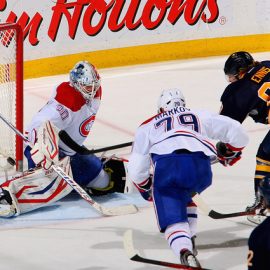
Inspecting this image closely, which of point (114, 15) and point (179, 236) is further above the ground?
point (114, 15)

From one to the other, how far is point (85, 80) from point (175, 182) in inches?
48.2

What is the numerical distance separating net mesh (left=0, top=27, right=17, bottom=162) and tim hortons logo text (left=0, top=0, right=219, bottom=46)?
1.90 meters

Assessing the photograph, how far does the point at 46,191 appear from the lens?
445 cm

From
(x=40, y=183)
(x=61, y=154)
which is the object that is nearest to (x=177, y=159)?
(x=40, y=183)

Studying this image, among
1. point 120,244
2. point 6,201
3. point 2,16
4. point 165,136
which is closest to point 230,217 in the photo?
point 120,244

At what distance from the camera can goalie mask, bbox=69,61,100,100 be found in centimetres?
452

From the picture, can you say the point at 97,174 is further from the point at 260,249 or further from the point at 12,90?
the point at 260,249

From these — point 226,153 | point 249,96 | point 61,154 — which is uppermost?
point 249,96

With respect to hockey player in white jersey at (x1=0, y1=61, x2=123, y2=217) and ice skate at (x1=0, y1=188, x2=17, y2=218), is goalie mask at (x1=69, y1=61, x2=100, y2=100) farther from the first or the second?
ice skate at (x1=0, y1=188, x2=17, y2=218)

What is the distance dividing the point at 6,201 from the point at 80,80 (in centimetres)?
70

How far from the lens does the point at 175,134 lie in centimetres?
349

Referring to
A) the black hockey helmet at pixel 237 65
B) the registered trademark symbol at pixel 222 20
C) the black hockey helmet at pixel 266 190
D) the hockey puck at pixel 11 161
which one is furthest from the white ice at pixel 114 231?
the registered trademark symbol at pixel 222 20

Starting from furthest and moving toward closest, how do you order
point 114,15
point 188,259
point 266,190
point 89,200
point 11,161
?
1. point 114,15
2. point 11,161
3. point 89,200
4. point 188,259
5. point 266,190

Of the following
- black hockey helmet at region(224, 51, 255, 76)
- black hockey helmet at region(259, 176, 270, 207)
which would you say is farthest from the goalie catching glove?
black hockey helmet at region(259, 176, 270, 207)
